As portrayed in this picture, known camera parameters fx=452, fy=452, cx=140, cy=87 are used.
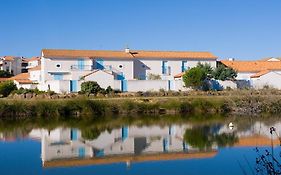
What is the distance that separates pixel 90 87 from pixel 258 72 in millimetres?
23336

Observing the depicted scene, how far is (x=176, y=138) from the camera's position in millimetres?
22609

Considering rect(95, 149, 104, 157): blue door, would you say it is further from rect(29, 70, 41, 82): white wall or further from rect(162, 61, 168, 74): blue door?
rect(162, 61, 168, 74): blue door

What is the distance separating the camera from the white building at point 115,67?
153 ft

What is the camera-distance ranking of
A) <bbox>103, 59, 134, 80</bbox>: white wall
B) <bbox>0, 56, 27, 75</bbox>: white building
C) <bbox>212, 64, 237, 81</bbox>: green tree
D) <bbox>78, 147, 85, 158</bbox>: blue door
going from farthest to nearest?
<bbox>0, 56, 27, 75</bbox>: white building → <bbox>103, 59, 134, 80</bbox>: white wall → <bbox>212, 64, 237, 81</bbox>: green tree → <bbox>78, 147, 85, 158</bbox>: blue door

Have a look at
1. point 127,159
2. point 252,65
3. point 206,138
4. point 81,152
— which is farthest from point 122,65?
point 127,159

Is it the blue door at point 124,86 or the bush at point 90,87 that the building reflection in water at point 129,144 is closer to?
the bush at point 90,87

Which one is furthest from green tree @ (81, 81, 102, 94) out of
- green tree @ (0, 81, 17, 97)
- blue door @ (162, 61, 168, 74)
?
blue door @ (162, 61, 168, 74)

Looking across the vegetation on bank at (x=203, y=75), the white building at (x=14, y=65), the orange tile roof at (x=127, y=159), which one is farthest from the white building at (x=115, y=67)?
the white building at (x=14, y=65)

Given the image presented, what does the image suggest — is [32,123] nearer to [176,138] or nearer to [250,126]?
[176,138]

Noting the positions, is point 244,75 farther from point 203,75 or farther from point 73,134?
point 73,134

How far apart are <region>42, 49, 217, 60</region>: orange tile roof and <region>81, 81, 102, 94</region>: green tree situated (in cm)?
817

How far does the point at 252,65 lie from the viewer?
2345 inches

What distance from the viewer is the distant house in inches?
2007

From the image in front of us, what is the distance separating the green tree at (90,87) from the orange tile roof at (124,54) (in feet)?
26.8
